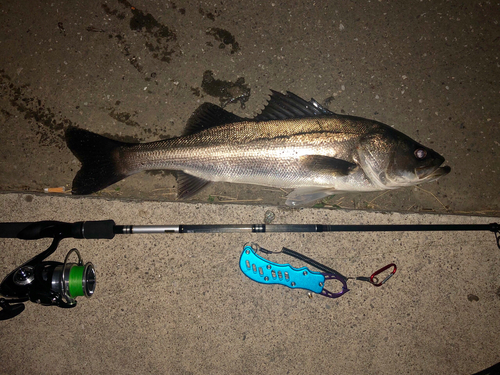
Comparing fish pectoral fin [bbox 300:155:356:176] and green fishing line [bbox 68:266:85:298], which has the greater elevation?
fish pectoral fin [bbox 300:155:356:176]

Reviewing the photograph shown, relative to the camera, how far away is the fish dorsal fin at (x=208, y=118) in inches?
93.2

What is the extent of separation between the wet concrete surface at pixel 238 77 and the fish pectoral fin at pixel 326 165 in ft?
1.62

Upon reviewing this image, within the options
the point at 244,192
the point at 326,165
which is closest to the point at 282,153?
the point at 326,165

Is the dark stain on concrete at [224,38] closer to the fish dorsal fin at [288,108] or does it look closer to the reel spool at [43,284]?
the fish dorsal fin at [288,108]

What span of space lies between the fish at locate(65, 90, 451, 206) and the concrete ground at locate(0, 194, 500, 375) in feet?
1.24

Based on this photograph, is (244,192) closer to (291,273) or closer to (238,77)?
(291,273)

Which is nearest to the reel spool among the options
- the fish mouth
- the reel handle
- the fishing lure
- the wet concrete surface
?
the reel handle

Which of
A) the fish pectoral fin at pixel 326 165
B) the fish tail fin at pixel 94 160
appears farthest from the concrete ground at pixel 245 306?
the fish pectoral fin at pixel 326 165

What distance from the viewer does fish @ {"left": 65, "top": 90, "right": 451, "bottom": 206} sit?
225cm

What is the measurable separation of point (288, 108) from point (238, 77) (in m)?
0.71

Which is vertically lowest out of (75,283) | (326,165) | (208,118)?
(75,283)

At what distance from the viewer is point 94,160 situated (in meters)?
2.37

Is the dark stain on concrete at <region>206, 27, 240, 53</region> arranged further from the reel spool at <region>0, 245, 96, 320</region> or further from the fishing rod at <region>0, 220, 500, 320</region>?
the reel spool at <region>0, 245, 96, 320</region>

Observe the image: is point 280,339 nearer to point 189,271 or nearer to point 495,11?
point 189,271
